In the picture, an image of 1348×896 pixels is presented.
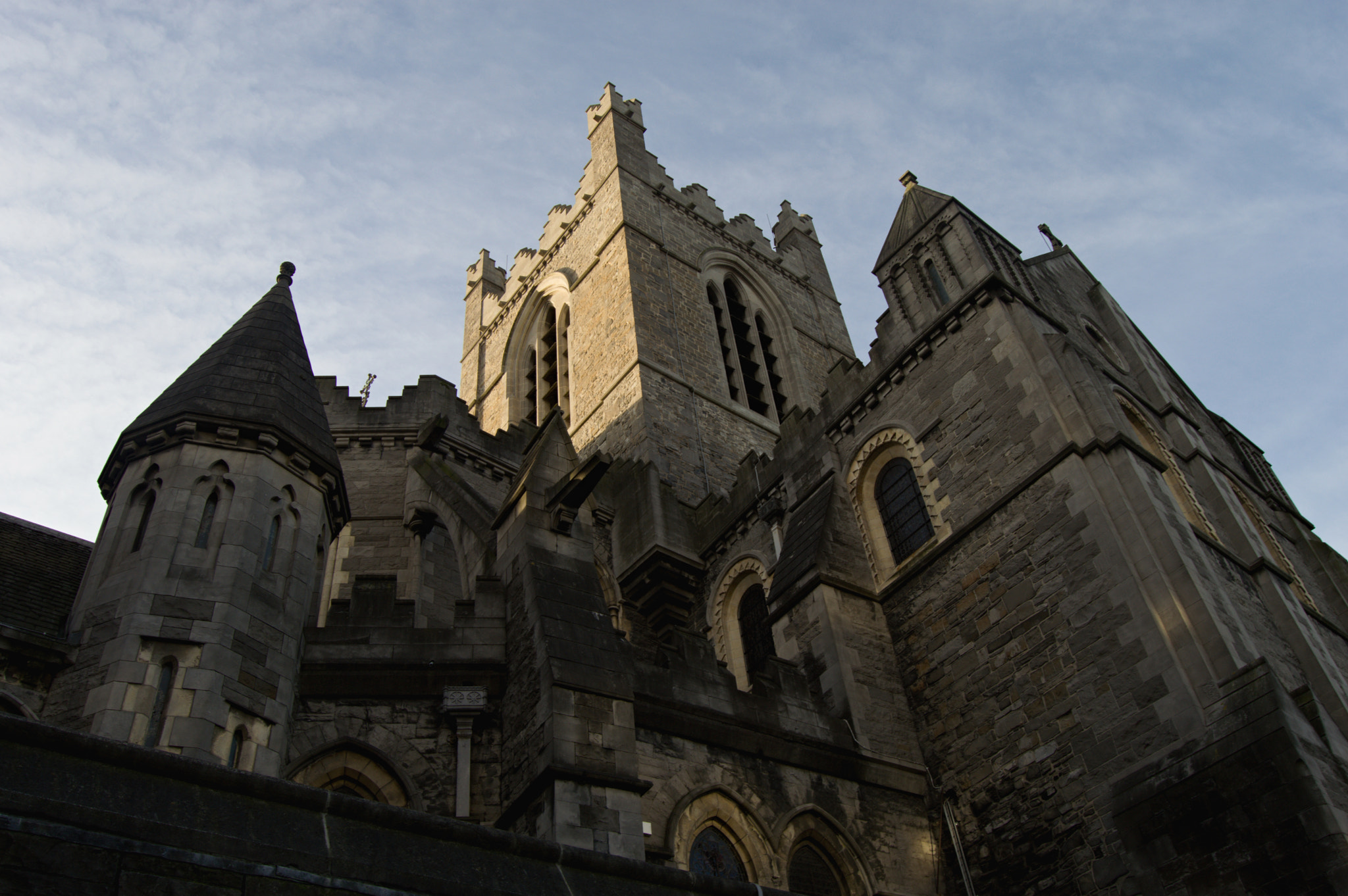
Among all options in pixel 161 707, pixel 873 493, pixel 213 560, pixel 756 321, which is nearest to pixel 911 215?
pixel 873 493

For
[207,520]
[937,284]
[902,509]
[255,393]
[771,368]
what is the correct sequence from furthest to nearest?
[771,368] → [937,284] → [902,509] → [255,393] → [207,520]

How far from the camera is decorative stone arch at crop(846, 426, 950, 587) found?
13016 millimetres

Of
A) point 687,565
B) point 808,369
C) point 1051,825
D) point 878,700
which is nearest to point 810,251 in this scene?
point 808,369

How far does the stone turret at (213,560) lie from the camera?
789cm

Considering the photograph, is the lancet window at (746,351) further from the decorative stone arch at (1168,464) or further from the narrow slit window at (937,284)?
the decorative stone arch at (1168,464)

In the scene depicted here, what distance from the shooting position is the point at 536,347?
3075 centimetres

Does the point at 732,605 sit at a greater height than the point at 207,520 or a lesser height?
greater

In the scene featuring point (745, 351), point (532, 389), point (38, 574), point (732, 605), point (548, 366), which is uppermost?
point (548, 366)

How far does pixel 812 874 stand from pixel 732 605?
662 cm

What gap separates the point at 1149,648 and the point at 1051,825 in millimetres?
2024

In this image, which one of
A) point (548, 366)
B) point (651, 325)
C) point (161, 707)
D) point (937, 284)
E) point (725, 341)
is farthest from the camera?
point (548, 366)

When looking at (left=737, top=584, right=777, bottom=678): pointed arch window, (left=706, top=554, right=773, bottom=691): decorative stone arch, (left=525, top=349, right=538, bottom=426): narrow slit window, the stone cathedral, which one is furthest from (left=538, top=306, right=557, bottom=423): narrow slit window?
(left=737, top=584, right=777, bottom=678): pointed arch window

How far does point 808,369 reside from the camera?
98.3ft

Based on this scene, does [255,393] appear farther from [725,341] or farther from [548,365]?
[548,365]
